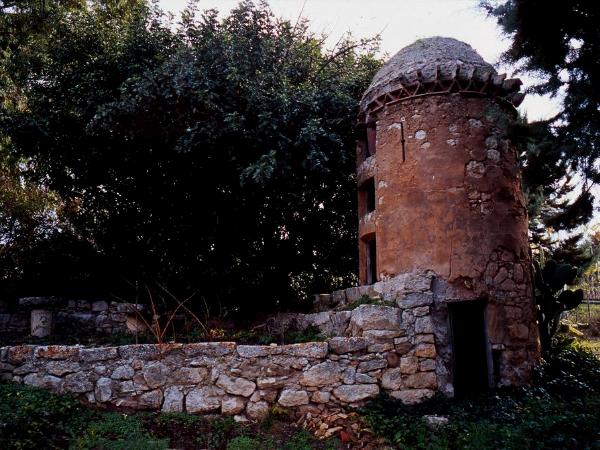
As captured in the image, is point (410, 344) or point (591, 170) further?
point (410, 344)

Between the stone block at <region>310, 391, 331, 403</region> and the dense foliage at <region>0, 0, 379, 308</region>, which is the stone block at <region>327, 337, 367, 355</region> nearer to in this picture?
the stone block at <region>310, 391, 331, 403</region>

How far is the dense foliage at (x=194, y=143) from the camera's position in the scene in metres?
9.55

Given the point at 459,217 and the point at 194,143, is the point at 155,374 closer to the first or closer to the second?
the point at 194,143

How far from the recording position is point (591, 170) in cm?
553

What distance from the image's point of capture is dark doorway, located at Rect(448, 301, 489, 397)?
27.5 ft

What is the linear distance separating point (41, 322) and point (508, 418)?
890cm

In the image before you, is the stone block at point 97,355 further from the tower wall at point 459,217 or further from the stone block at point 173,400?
the tower wall at point 459,217

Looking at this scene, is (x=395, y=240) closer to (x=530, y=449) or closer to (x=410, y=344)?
(x=410, y=344)

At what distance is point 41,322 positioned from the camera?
9.62 m

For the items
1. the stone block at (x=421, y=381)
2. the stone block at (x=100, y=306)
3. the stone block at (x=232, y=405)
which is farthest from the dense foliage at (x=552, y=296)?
the stone block at (x=100, y=306)

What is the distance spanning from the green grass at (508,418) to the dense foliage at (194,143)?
15.9ft

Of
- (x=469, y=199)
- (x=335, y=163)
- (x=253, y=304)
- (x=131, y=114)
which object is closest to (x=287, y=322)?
(x=253, y=304)

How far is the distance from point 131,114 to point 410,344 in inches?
280

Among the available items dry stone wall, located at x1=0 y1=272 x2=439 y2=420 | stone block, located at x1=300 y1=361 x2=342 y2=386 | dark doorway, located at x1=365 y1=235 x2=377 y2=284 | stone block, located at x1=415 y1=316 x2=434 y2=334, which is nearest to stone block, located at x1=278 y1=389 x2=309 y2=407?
dry stone wall, located at x1=0 y1=272 x2=439 y2=420
